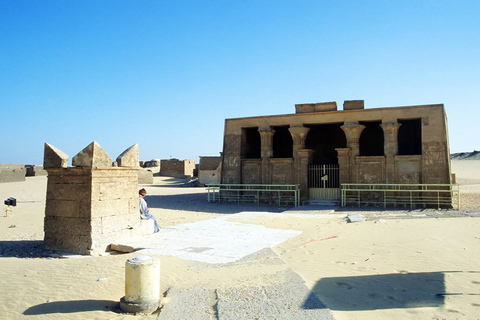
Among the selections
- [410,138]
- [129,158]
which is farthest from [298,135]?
[129,158]

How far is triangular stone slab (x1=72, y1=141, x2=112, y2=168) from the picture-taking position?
27.6 ft

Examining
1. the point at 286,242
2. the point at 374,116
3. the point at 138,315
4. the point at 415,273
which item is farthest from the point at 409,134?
the point at 138,315

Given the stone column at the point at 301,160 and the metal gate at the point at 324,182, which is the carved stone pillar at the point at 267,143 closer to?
the stone column at the point at 301,160

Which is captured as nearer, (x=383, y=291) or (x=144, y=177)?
(x=383, y=291)

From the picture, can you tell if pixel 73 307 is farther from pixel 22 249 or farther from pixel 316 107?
pixel 316 107

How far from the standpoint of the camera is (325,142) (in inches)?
907

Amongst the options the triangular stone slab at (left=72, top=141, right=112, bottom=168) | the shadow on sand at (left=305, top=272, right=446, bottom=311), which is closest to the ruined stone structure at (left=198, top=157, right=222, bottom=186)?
the triangular stone slab at (left=72, top=141, right=112, bottom=168)

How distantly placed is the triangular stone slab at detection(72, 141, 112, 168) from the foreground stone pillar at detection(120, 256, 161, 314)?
4.18 m

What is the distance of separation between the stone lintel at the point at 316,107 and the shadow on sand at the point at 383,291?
14346 mm

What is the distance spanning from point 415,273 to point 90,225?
21.5 feet

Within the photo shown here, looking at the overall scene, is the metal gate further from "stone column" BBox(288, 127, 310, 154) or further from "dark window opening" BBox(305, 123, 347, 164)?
"dark window opening" BBox(305, 123, 347, 164)

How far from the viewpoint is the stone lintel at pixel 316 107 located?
→ 19.3m

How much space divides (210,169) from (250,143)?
1035 cm

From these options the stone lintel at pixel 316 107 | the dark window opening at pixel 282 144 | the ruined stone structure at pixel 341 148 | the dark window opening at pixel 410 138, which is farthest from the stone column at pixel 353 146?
the dark window opening at pixel 282 144
